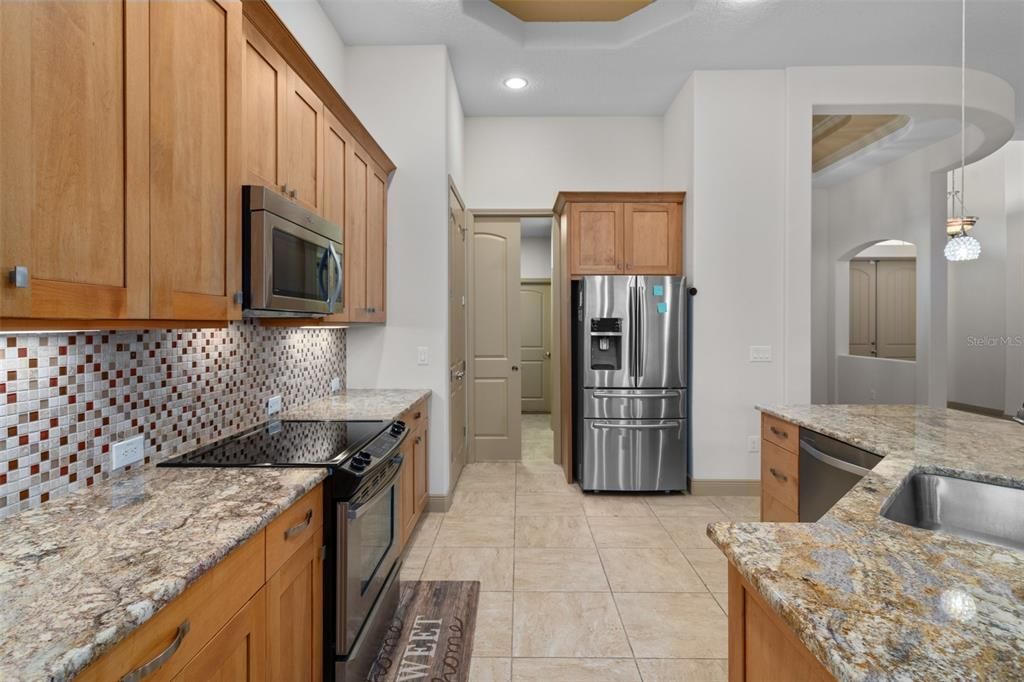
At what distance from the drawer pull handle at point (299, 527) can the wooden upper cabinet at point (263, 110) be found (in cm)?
114

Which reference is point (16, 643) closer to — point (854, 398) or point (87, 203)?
point (87, 203)

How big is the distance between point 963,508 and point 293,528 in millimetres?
2000

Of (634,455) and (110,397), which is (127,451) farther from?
(634,455)

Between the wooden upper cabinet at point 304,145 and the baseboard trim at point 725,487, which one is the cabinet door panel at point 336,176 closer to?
the wooden upper cabinet at point 304,145

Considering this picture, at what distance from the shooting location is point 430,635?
213 centimetres

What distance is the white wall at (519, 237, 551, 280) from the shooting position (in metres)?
7.42

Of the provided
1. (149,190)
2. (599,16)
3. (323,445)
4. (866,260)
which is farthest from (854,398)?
(149,190)

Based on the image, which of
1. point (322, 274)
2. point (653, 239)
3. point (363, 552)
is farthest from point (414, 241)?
point (363, 552)

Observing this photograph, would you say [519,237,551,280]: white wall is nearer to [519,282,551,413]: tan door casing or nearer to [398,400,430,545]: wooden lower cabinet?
[519,282,551,413]: tan door casing

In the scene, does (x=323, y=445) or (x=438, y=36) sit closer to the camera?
(x=323, y=445)

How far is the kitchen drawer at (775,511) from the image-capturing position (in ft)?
7.66

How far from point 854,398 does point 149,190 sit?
808cm

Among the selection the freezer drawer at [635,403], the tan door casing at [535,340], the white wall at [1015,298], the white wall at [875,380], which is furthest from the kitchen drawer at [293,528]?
the white wall at [875,380]

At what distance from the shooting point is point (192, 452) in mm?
1799
